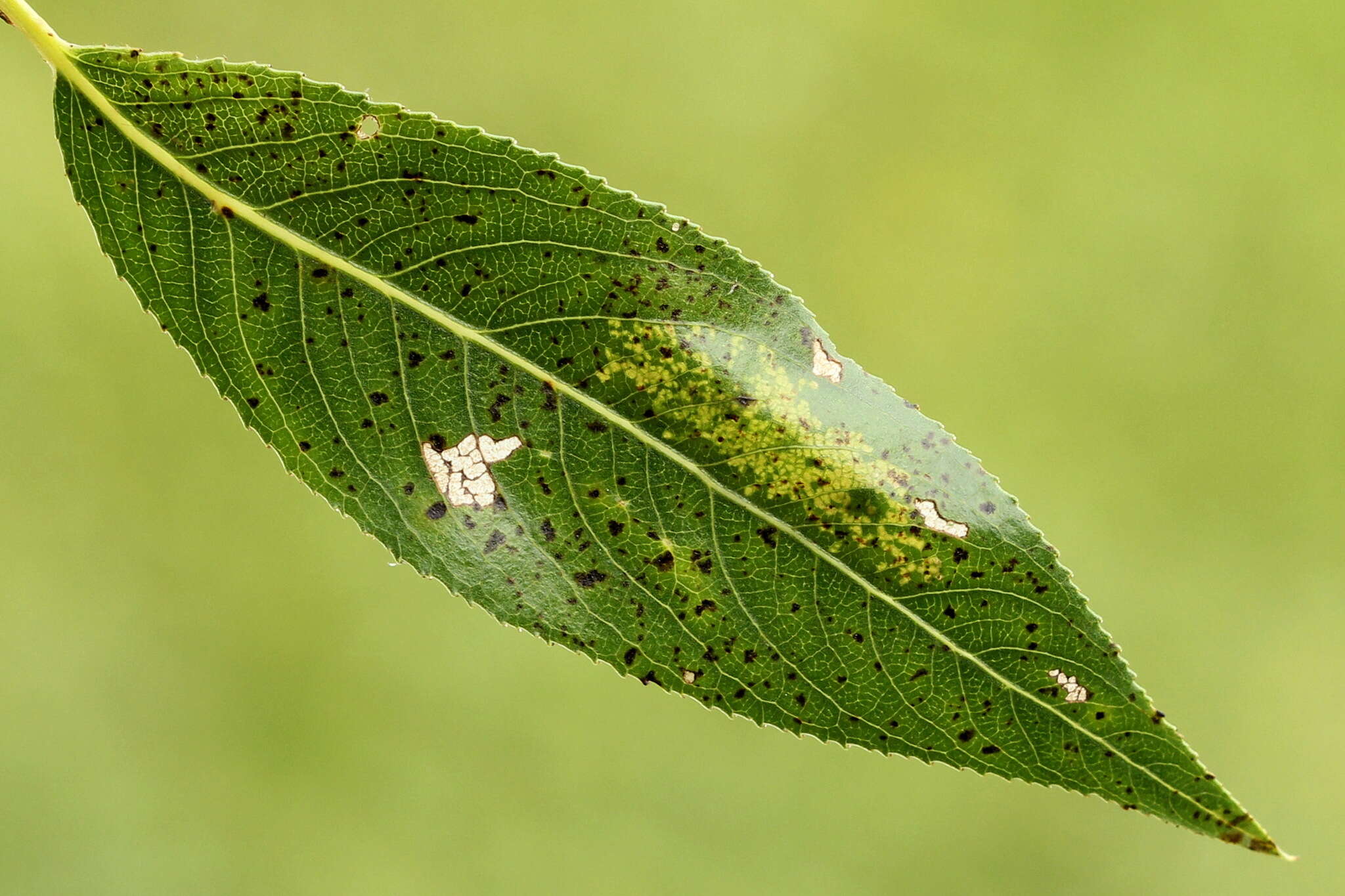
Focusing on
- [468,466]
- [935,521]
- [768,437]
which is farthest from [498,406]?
[935,521]

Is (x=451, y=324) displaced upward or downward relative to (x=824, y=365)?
downward

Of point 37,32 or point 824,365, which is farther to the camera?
point 824,365

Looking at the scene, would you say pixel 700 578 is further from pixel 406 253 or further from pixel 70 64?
pixel 70 64

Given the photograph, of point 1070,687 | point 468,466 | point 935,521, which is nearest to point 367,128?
point 468,466

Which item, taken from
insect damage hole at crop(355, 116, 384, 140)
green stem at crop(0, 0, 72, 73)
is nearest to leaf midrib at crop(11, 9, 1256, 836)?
green stem at crop(0, 0, 72, 73)

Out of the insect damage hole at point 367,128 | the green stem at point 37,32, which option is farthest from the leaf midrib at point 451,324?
the insect damage hole at point 367,128

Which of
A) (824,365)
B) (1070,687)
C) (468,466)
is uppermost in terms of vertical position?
(824,365)

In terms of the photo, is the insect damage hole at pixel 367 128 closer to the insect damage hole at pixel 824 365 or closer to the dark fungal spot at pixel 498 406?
the dark fungal spot at pixel 498 406

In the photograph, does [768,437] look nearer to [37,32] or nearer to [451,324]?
[451,324]

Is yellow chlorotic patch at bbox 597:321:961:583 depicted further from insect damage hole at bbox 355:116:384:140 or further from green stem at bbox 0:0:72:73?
green stem at bbox 0:0:72:73
